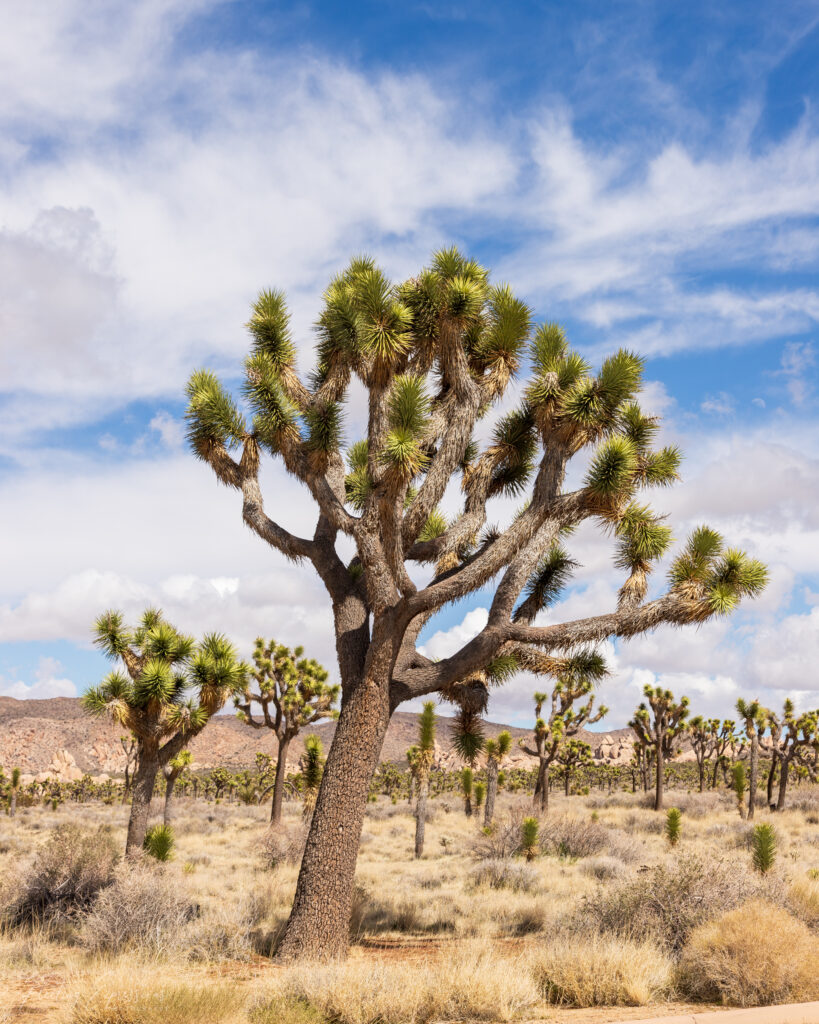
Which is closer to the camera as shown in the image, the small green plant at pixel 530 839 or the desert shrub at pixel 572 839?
the small green plant at pixel 530 839

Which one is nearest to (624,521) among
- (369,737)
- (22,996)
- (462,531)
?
(462,531)

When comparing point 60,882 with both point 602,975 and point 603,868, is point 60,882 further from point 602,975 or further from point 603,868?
point 603,868

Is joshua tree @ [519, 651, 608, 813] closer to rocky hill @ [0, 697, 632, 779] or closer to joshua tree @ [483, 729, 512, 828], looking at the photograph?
joshua tree @ [483, 729, 512, 828]

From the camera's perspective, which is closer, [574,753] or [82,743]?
[574,753]

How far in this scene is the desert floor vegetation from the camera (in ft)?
22.5

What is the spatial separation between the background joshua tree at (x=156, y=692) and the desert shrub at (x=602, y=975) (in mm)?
9298

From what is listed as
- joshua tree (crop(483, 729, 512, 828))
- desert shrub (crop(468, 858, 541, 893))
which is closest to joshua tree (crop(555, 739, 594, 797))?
joshua tree (crop(483, 729, 512, 828))

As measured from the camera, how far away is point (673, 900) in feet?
31.7

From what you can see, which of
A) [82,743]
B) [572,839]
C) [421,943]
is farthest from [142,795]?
[82,743]

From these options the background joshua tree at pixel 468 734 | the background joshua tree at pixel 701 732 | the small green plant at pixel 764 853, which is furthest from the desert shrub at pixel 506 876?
the background joshua tree at pixel 701 732

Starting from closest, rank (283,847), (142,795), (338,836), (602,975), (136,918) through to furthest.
Result: (602,975), (338,836), (136,918), (142,795), (283,847)

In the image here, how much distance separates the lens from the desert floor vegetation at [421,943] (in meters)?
6.85

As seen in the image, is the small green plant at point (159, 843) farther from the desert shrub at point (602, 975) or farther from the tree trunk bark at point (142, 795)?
the desert shrub at point (602, 975)

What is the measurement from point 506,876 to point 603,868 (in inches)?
88.3
